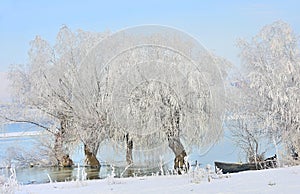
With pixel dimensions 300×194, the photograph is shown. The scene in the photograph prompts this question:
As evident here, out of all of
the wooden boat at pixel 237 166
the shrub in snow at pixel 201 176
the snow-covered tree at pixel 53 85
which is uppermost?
the snow-covered tree at pixel 53 85

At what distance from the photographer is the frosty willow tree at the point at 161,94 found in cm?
1080

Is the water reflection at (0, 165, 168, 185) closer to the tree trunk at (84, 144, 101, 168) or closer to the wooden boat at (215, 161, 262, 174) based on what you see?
the tree trunk at (84, 144, 101, 168)

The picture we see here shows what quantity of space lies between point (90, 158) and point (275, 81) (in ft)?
19.6

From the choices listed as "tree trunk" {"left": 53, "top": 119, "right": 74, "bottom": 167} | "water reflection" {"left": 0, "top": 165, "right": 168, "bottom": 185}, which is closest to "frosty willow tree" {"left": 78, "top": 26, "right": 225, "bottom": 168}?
"water reflection" {"left": 0, "top": 165, "right": 168, "bottom": 185}

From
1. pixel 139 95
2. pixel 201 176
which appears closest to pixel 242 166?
pixel 139 95

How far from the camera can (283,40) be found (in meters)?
12.3

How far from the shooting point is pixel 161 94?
10.8 meters

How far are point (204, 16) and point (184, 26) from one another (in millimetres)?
704

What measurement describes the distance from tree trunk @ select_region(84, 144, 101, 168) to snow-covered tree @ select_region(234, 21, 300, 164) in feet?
16.0

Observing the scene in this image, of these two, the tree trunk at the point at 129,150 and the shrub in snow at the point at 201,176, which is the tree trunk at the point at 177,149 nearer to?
the tree trunk at the point at 129,150

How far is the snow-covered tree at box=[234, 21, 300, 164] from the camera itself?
1155cm

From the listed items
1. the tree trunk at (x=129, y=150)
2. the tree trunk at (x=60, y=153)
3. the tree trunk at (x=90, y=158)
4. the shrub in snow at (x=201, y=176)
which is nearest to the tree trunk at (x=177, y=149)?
the tree trunk at (x=129, y=150)

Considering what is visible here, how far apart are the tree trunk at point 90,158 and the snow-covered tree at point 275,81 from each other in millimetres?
4875

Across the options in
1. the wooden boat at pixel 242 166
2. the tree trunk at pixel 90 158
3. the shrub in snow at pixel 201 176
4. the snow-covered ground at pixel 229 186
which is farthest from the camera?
the tree trunk at pixel 90 158
